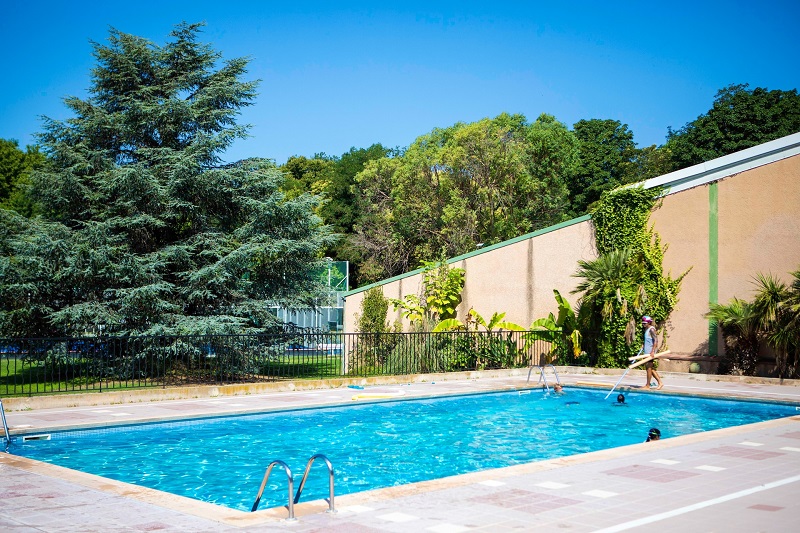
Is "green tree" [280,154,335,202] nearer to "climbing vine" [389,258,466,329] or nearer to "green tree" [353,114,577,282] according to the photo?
"green tree" [353,114,577,282]

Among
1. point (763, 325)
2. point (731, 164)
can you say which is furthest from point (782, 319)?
point (731, 164)

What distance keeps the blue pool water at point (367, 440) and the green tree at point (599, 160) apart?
3632 centimetres

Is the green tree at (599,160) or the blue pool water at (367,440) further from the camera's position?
the green tree at (599,160)

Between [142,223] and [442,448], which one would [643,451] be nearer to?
[442,448]

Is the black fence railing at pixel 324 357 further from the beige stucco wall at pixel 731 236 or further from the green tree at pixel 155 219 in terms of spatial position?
the beige stucco wall at pixel 731 236

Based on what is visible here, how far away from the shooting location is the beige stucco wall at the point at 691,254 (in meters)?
21.9

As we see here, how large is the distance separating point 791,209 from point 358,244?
3346cm

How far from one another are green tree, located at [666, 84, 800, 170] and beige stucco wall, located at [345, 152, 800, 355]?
23.6m

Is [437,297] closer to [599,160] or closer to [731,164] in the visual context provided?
[731,164]

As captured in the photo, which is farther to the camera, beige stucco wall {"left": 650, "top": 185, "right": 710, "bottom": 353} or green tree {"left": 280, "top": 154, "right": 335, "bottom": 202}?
green tree {"left": 280, "top": 154, "right": 335, "bottom": 202}

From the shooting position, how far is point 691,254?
24094 mm

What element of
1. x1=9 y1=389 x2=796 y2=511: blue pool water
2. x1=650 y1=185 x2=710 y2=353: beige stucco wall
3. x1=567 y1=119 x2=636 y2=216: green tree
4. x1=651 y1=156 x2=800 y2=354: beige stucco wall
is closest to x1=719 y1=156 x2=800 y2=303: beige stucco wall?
x1=651 y1=156 x2=800 y2=354: beige stucco wall

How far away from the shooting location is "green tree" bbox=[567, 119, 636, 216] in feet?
176

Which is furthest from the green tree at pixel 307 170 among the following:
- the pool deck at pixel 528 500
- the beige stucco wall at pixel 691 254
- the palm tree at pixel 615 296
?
the pool deck at pixel 528 500
